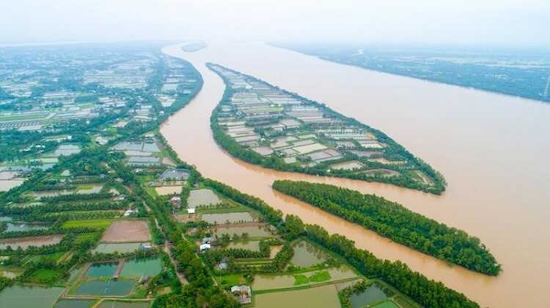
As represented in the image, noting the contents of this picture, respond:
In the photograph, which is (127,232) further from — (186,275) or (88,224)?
(186,275)

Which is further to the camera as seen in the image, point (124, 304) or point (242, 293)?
point (242, 293)

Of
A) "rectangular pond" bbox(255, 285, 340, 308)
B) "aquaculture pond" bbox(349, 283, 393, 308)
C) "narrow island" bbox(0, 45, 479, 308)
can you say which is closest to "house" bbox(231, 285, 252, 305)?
"narrow island" bbox(0, 45, 479, 308)

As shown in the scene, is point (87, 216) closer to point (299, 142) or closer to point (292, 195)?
point (292, 195)

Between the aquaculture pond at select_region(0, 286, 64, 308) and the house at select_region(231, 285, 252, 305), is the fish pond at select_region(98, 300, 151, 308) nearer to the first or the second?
the aquaculture pond at select_region(0, 286, 64, 308)

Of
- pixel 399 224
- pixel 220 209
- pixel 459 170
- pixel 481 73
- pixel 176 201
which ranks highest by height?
pixel 481 73

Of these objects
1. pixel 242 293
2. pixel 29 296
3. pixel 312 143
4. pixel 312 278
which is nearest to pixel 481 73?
pixel 312 143

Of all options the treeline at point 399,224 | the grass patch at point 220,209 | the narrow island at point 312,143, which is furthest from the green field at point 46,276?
the narrow island at point 312,143

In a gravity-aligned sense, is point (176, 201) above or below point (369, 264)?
below
